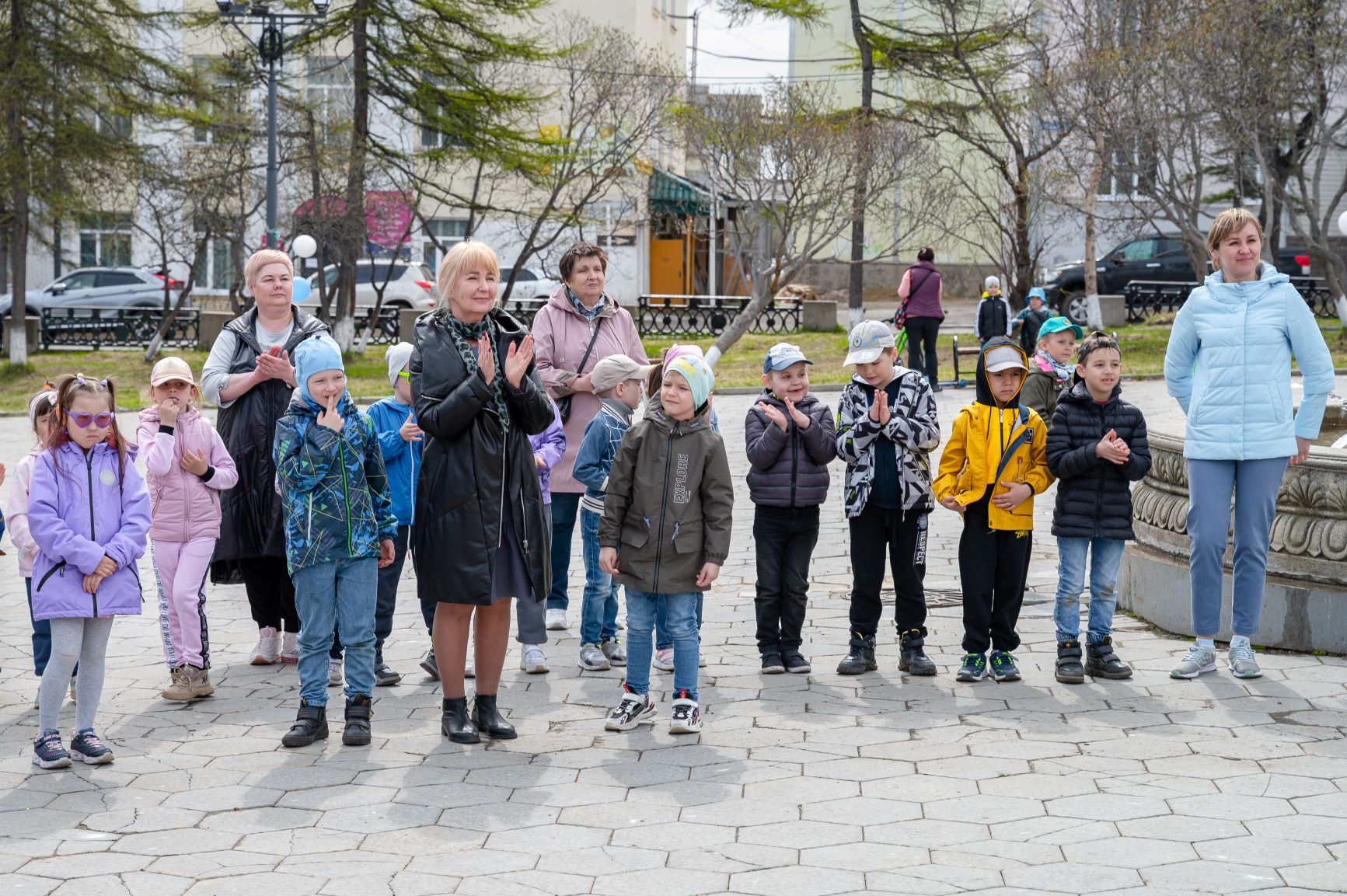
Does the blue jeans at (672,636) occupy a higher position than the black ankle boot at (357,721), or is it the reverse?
the blue jeans at (672,636)

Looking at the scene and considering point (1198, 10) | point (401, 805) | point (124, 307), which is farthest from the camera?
point (124, 307)

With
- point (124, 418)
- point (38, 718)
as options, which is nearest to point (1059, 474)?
point (38, 718)

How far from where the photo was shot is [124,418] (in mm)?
20219

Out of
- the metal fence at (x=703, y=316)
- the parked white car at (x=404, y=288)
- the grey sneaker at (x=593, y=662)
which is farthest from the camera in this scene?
the parked white car at (x=404, y=288)

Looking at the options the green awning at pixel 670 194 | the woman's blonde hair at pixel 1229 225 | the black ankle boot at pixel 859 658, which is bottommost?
the black ankle boot at pixel 859 658

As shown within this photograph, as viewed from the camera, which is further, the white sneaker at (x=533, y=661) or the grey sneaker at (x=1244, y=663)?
the white sneaker at (x=533, y=661)

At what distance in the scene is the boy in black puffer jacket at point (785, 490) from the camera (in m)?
6.84

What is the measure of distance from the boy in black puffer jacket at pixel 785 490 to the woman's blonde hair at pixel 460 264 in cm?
155

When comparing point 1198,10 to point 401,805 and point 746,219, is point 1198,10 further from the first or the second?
point 401,805

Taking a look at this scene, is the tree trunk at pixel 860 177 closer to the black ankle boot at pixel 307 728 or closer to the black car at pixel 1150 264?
the black car at pixel 1150 264

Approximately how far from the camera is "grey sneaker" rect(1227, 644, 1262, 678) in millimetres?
6527

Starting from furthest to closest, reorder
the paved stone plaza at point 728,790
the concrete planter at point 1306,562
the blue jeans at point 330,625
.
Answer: the concrete planter at point 1306,562, the blue jeans at point 330,625, the paved stone plaza at point 728,790

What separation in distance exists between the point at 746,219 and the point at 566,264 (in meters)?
25.0

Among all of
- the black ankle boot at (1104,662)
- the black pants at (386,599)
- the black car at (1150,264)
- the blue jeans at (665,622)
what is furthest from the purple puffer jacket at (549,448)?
the black car at (1150,264)
